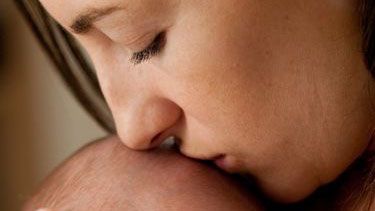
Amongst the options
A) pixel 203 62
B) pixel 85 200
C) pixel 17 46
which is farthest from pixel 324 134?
pixel 17 46

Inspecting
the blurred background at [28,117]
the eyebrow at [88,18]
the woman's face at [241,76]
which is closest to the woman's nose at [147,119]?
the woman's face at [241,76]

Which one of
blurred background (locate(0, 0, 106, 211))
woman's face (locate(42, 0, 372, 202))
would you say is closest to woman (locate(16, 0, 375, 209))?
woman's face (locate(42, 0, 372, 202))

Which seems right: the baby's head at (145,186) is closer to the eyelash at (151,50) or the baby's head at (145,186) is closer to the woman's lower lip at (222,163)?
the woman's lower lip at (222,163)

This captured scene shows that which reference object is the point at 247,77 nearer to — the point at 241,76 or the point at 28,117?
the point at 241,76

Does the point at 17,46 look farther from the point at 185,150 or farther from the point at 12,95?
the point at 185,150

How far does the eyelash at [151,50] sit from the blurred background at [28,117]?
0.92 meters

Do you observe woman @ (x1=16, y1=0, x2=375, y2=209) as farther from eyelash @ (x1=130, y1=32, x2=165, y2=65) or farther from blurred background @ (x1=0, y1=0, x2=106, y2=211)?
blurred background @ (x1=0, y1=0, x2=106, y2=211)

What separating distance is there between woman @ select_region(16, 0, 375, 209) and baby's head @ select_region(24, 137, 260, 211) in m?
0.04

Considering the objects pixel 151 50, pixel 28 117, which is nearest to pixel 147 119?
pixel 151 50

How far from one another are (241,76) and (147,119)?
138 millimetres

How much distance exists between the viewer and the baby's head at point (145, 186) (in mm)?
778

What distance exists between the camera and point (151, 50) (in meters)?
0.67

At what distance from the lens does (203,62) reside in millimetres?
650

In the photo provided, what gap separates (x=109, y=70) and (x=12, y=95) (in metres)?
1.09
